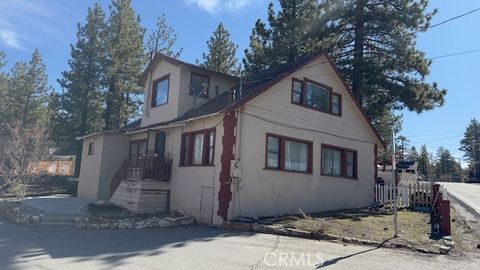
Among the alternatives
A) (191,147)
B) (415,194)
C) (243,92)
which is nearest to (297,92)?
(243,92)

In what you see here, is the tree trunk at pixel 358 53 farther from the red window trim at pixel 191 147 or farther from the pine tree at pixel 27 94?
the pine tree at pixel 27 94

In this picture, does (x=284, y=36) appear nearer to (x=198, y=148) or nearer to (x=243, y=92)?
(x=243, y=92)

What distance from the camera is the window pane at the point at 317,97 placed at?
708 inches

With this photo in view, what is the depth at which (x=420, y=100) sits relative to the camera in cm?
2398

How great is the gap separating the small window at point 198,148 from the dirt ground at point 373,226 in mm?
3946

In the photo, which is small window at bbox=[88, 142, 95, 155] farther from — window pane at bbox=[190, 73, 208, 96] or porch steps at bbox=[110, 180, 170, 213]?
window pane at bbox=[190, 73, 208, 96]

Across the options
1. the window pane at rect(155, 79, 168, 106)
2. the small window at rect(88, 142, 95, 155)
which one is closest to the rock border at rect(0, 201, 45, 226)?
the small window at rect(88, 142, 95, 155)

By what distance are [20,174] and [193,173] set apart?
12770mm

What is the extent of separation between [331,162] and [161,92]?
9.32 meters

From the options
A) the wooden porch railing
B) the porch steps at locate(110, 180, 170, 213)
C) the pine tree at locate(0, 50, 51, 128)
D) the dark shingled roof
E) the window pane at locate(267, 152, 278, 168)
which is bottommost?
the porch steps at locate(110, 180, 170, 213)

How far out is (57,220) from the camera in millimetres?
14062

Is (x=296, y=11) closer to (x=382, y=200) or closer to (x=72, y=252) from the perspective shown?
(x=382, y=200)

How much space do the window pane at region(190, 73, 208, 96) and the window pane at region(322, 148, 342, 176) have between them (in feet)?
21.5

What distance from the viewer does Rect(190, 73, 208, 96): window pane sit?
63.0 ft
